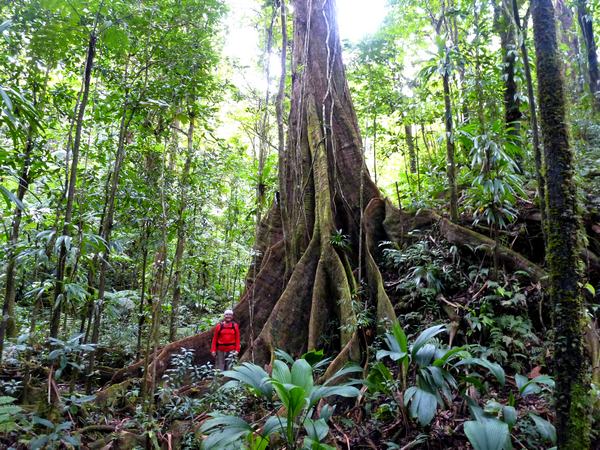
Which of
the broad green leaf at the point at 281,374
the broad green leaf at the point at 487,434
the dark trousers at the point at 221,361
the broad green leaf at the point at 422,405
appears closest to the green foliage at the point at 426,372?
the broad green leaf at the point at 422,405

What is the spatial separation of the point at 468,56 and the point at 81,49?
178 inches

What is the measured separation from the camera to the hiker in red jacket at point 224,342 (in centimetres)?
582

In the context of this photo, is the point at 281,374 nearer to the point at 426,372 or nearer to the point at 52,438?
the point at 426,372

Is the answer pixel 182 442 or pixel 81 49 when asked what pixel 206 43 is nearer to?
pixel 81 49

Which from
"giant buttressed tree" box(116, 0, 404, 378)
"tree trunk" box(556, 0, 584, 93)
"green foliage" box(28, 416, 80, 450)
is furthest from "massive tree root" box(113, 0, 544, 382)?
"tree trunk" box(556, 0, 584, 93)

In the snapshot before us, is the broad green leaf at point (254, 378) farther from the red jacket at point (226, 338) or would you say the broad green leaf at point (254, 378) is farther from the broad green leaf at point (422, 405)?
the red jacket at point (226, 338)

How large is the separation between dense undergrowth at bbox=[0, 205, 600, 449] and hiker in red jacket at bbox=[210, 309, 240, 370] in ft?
1.20

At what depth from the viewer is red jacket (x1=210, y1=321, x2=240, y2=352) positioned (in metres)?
5.82

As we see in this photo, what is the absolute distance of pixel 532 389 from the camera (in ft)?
9.89

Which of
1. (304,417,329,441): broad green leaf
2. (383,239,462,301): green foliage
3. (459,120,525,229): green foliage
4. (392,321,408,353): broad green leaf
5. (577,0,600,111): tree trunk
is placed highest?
(577,0,600,111): tree trunk

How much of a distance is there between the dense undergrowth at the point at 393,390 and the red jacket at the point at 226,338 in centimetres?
42

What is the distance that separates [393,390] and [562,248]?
1.98 meters

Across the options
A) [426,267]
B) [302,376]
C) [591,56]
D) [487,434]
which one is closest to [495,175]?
[426,267]

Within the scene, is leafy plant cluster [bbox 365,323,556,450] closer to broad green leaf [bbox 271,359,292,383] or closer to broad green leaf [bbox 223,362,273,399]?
broad green leaf [bbox 271,359,292,383]
